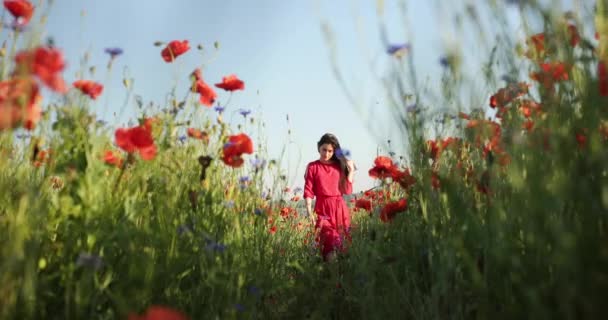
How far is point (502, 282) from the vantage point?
161 centimetres

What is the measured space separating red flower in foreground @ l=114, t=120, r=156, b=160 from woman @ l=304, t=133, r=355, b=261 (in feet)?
8.72

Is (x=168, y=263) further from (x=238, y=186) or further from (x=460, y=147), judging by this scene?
(x=460, y=147)

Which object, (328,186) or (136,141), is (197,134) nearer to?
(136,141)

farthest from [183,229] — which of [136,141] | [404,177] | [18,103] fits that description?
[404,177]

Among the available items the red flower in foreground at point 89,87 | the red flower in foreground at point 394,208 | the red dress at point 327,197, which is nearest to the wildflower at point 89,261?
the red flower in foreground at point 89,87

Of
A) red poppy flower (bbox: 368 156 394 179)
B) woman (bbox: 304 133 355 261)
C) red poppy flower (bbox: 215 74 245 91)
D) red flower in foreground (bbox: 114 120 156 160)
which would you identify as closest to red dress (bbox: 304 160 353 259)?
woman (bbox: 304 133 355 261)

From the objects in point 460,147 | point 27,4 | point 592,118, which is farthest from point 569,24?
point 27,4

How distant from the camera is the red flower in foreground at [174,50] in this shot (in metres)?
2.60

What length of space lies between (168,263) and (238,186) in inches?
33.5

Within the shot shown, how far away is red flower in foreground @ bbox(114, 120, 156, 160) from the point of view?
1.99 meters

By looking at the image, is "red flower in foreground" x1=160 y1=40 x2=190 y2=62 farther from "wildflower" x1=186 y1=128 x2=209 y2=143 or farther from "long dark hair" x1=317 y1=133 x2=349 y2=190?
"long dark hair" x1=317 y1=133 x2=349 y2=190

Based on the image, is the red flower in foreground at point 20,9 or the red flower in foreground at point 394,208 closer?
the red flower in foreground at point 20,9

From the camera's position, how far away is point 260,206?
2996mm

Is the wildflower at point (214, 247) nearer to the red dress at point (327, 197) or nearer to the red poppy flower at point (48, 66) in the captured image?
the red poppy flower at point (48, 66)
